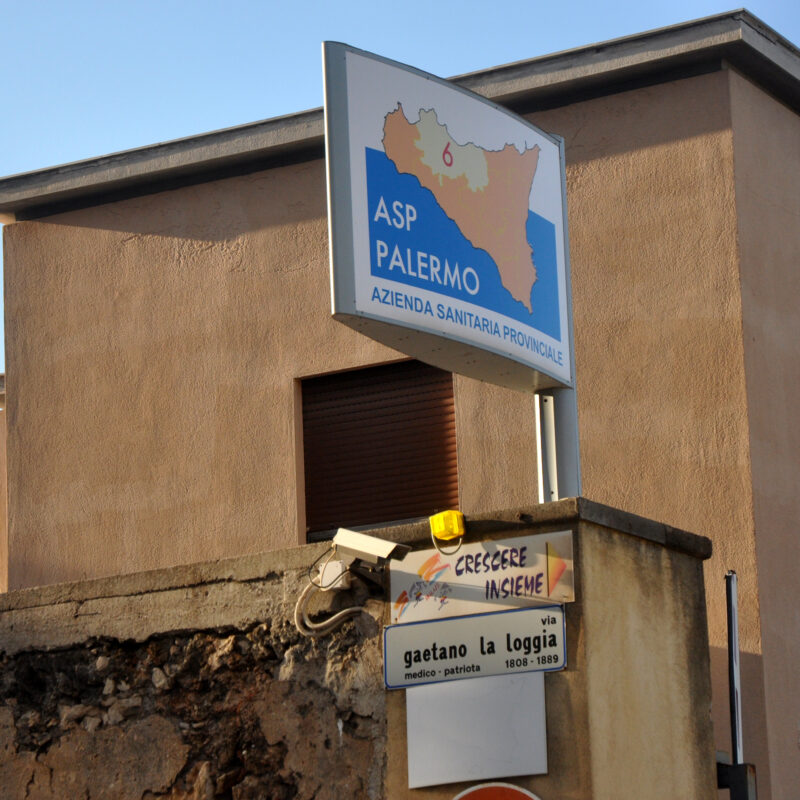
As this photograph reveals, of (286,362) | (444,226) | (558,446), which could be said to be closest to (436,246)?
(444,226)

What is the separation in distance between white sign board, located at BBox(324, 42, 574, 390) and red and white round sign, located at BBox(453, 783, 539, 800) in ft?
7.19

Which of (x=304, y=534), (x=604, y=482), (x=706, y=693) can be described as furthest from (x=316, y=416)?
(x=706, y=693)

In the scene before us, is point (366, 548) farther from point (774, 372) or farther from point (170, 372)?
point (170, 372)

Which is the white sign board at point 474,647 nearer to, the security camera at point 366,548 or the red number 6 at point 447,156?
the security camera at point 366,548

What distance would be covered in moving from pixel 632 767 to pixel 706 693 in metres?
1.00

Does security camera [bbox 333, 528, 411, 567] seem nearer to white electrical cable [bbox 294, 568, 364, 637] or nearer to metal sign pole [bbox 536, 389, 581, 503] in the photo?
white electrical cable [bbox 294, 568, 364, 637]

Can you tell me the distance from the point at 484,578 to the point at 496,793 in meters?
1.01

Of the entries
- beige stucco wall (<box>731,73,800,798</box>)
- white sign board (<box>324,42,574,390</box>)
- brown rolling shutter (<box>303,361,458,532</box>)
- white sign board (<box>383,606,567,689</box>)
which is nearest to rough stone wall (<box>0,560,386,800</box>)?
white sign board (<box>383,606,567,689</box>)

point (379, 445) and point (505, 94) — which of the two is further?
point (379, 445)

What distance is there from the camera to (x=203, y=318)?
1291cm

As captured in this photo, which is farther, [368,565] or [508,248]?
[508,248]

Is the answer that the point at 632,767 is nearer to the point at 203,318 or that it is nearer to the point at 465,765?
the point at 465,765

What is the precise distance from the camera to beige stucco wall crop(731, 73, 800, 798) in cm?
1011

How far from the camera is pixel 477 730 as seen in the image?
22.9 ft
